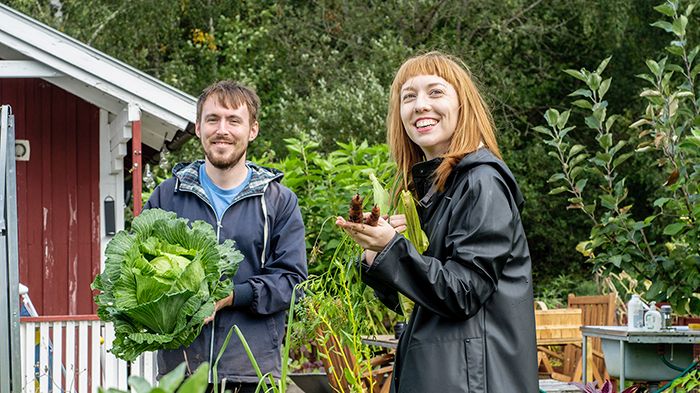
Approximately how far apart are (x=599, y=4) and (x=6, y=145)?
18.3 meters

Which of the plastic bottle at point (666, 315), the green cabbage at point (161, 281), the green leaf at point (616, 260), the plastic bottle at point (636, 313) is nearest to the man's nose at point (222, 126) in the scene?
the green cabbage at point (161, 281)

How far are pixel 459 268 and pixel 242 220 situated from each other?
1.35 m

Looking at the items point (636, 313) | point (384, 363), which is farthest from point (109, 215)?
point (636, 313)

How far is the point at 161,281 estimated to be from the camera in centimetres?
312

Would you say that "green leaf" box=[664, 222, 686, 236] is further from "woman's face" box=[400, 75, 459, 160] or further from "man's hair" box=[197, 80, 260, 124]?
"woman's face" box=[400, 75, 459, 160]

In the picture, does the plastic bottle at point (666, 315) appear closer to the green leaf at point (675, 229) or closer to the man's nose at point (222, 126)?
the green leaf at point (675, 229)

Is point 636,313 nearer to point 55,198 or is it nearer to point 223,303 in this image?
point 223,303

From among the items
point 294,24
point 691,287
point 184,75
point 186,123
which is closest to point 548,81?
point 294,24

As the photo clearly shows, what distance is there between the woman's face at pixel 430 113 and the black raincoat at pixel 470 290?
5.7 inches

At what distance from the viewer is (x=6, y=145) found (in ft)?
14.4

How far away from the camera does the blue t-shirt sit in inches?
143

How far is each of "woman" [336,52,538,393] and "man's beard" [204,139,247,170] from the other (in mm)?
1087

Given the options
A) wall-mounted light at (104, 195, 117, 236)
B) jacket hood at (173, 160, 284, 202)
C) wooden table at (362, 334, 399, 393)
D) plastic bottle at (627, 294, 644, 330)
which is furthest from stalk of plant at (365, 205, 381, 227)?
wall-mounted light at (104, 195, 117, 236)

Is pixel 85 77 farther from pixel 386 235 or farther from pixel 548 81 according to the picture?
pixel 548 81
